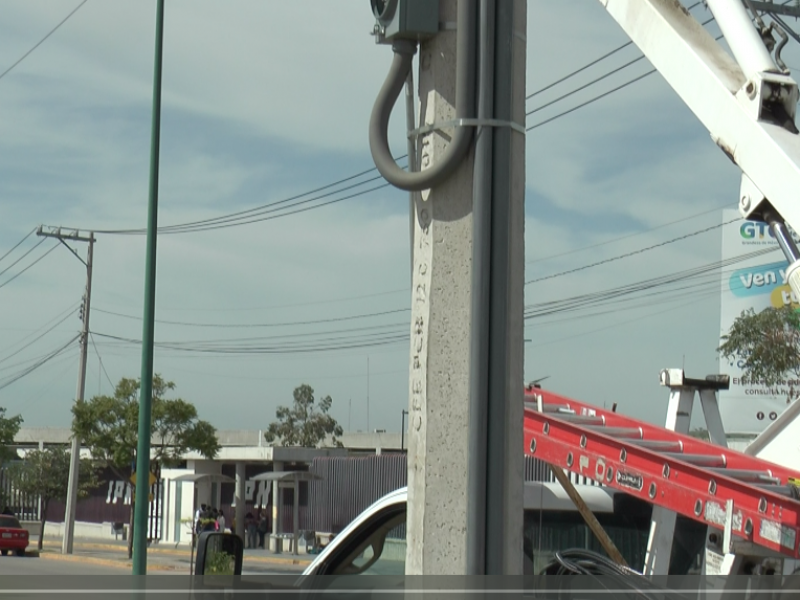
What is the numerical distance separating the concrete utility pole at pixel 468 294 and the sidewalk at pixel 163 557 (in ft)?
82.4

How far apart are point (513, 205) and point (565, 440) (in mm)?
2648

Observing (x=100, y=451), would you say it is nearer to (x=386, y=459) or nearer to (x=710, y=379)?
(x=386, y=459)

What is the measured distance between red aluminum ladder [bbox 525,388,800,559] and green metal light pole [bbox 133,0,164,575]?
11140 mm

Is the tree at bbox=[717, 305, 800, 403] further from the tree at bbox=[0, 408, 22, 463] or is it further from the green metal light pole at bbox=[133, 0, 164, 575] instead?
the tree at bbox=[0, 408, 22, 463]

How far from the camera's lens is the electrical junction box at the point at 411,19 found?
3.64 metres

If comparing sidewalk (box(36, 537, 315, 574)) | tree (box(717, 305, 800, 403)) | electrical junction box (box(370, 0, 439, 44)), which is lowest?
sidewalk (box(36, 537, 315, 574))

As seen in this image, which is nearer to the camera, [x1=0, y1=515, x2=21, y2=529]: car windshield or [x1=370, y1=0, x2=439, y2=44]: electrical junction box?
[x1=370, y1=0, x2=439, y2=44]: electrical junction box

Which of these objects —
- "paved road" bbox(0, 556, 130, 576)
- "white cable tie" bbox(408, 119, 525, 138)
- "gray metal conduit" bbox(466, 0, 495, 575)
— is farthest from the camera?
"paved road" bbox(0, 556, 130, 576)

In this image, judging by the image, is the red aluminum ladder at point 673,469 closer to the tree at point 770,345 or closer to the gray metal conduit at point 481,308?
the gray metal conduit at point 481,308

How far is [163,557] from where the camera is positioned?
36.6 metres

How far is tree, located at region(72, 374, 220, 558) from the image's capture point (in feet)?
120

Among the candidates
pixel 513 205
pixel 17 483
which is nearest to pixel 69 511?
pixel 17 483

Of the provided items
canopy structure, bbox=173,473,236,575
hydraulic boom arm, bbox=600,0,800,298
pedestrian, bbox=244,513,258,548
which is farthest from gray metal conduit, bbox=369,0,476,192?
canopy structure, bbox=173,473,236,575

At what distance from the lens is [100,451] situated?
37.4 metres
